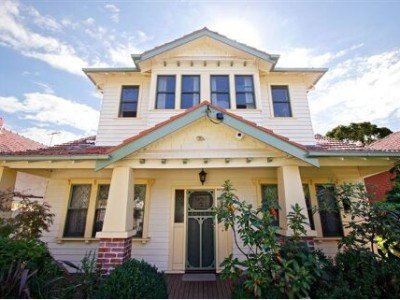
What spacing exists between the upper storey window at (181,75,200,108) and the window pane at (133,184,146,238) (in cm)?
323

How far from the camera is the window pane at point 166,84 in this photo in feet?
26.0

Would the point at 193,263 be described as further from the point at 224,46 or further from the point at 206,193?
the point at 224,46

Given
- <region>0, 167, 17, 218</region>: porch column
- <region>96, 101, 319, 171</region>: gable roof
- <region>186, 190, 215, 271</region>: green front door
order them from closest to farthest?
<region>96, 101, 319, 171</region>: gable roof → <region>0, 167, 17, 218</region>: porch column → <region>186, 190, 215, 271</region>: green front door

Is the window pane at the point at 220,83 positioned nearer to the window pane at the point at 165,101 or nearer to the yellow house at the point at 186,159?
the yellow house at the point at 186,159

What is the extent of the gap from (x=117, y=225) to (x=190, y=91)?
504 centimetres

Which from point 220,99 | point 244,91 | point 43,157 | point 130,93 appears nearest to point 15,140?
point 130,93

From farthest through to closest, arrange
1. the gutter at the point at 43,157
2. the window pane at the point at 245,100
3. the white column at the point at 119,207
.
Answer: the window pane at the point at 245,100 → the gutter at the point at 43,157 → the white column at the point at 119,207

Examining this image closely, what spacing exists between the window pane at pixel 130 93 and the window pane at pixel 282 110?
5.18 m

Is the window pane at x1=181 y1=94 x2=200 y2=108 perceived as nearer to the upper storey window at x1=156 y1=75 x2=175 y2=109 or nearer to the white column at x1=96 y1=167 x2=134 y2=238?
the upper storey window at x1=156 y1=75 x2=175 y2=109

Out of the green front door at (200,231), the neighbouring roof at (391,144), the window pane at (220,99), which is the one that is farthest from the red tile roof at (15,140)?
the neighbouring roof at (391,144)

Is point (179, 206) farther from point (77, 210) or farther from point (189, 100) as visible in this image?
point (189, 100)

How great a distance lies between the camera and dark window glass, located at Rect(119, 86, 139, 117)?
26.1 ft

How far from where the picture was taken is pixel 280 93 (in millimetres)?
8242

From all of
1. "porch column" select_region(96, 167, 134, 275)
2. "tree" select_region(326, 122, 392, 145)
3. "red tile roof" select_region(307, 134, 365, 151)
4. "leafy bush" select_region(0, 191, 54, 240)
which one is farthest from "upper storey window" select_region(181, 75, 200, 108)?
"tree" select_region(326, 122, 392, 145)
